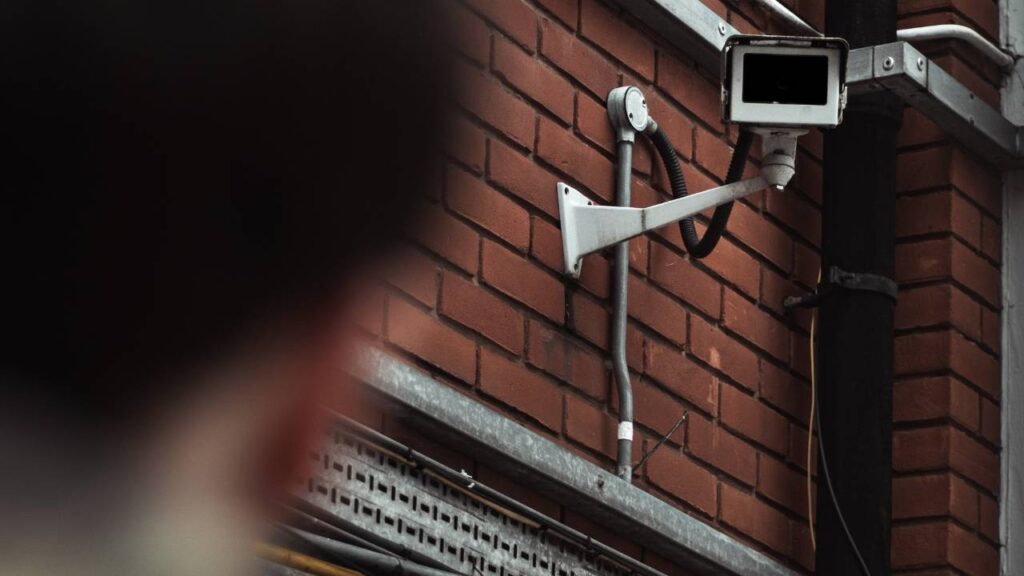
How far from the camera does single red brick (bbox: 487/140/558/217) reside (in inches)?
101

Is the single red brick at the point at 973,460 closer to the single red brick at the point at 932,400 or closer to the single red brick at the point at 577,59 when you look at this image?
the single red brick at the point at 932,400

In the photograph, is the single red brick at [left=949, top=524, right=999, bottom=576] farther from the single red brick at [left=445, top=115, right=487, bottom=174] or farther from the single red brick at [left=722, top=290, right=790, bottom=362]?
the single red brick at [left=445, top=115, right=487, bottom=174]

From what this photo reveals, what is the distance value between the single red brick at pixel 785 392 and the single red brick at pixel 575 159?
52 centimetres

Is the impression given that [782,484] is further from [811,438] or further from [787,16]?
[787,16]

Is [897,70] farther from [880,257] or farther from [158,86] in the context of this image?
[158,86]

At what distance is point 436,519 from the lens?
7.48 ft

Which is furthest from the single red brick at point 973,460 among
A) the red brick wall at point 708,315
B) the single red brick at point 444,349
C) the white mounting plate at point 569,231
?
the single red brick at point 444,349

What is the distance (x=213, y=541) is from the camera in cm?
28

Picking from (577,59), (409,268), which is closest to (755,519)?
(577,59)

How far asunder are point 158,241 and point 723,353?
281cm

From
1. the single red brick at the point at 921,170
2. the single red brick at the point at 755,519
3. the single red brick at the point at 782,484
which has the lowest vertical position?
the single red brick at the point at 755,519

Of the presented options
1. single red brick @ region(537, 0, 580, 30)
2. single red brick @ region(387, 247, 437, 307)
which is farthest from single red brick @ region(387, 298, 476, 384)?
single red brick @ region(387, 247, 437, 307)

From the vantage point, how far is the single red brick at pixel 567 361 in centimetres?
261

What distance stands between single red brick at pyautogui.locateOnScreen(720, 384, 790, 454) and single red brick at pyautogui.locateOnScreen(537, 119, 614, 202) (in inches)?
17.1
